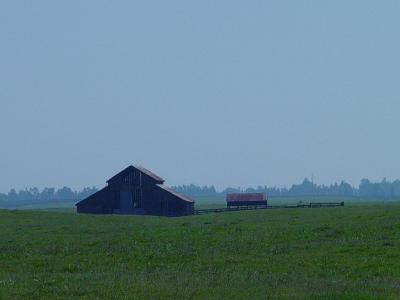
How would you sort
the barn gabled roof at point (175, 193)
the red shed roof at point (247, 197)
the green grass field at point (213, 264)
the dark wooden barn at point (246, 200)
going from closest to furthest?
the green grass field at point (213, 264)
the barn gabled roof at point (175, 193)
the dark wooden barn at point (246, 200)
the red shed roof at point (247, 197)

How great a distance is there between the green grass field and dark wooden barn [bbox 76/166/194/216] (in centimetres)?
4794

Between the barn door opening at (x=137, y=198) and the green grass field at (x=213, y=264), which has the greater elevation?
the barn door opening at (x=137, y=198)

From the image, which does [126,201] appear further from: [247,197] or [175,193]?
[247,197]

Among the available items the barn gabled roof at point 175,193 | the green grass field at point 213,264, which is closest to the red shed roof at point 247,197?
the barn gabled roof at point 175,193

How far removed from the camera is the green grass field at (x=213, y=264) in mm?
19094

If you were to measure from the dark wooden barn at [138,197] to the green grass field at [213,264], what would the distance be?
47.9 meters

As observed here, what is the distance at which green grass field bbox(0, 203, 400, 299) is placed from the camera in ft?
62.6

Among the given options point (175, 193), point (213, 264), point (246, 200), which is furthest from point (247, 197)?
point (213, 264)

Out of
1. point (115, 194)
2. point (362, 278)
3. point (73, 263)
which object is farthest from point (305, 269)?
point (115, 194)

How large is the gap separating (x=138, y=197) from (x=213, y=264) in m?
66.3

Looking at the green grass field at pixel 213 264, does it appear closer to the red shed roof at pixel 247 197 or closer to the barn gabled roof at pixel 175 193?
the barn gabled roof at pixel 175 193

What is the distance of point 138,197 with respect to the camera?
9169 cm

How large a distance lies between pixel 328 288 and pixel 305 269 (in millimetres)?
4914

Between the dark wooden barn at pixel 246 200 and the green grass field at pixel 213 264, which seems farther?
the dark wooden barn at pixel 246 200
